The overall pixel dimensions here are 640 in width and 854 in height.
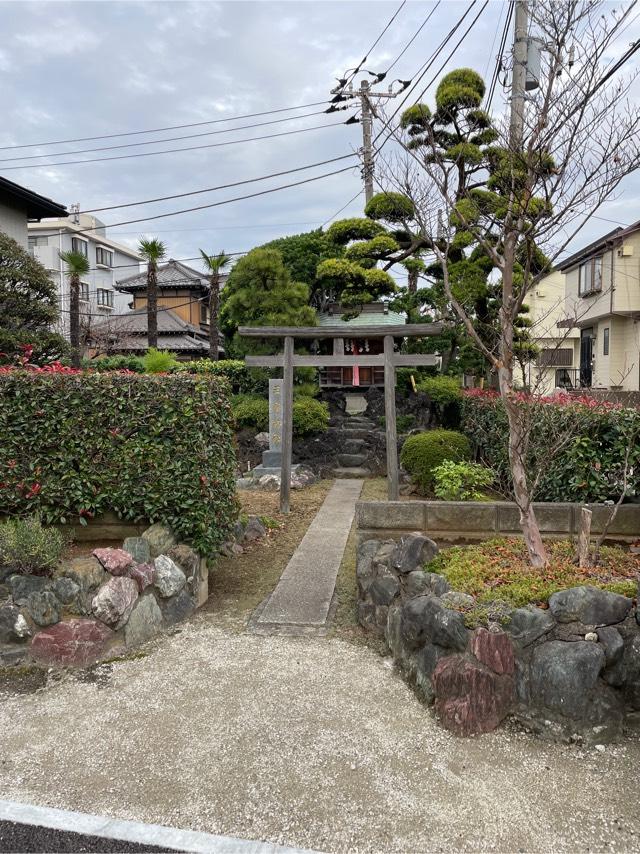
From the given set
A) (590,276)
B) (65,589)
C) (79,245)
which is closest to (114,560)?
(65,589)

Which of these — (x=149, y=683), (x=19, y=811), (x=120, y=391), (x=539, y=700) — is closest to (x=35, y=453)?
(x=120, y=391)

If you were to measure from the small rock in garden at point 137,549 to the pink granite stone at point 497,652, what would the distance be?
278 centimetres

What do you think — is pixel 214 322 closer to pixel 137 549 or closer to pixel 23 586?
pixel 137 549

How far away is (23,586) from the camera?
4152mm

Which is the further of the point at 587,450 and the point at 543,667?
the point at 587,450

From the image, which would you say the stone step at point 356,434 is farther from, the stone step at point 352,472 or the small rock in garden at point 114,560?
the small rock in garden at point 114,560

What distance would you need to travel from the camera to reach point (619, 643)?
318 centimetres

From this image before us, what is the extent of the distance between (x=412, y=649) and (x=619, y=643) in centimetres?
129

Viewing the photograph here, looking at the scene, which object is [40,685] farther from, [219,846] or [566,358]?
[566,358]

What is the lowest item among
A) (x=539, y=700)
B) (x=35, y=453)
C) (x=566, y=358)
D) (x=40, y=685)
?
(x=40, y=685)

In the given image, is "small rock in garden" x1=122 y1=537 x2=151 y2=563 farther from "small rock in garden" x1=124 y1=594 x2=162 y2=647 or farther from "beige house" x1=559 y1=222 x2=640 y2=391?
"beige house" x1=559 y1=222 x2=640 y2=391

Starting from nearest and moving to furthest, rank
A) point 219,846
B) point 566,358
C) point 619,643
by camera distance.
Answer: point 219,846
point 619,643
point 566,358

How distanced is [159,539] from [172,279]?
2856cm

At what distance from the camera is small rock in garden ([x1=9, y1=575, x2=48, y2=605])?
4.13 m
